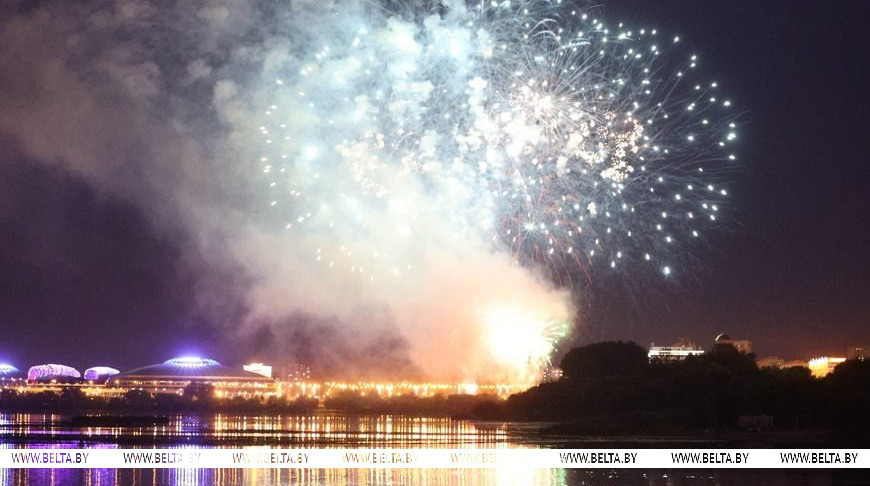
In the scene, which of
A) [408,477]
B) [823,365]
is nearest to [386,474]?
[408,477]

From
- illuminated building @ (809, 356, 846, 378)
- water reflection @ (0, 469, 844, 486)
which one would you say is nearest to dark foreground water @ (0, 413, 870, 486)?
water reflection @ (0, 469, 844, 486)

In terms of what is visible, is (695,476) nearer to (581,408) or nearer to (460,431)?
(460,431)

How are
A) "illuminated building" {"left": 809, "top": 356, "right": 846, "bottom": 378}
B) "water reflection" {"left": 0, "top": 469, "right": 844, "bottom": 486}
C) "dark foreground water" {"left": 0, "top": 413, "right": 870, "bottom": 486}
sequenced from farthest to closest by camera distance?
"illuminated building" {"left": 809, "top": 356, "right": 846, "bottom": 378} < "dark foreground water" {"left": 0, "top": 413, "right": 870, "bottom": 486} < "water reflection" {"left": 0, "top": 469, "right": 844, "bottom": 486}

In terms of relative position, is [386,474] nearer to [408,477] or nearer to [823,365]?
[408,477]

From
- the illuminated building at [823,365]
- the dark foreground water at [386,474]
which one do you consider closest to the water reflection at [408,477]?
the dark foreground water at [386,474]

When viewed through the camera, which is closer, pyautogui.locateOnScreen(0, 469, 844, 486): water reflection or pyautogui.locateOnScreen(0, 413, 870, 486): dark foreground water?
pyautogui.locateOnScreen(0, 469, 844, 486): water reflection

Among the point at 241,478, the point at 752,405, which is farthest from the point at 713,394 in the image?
the point at 241,478

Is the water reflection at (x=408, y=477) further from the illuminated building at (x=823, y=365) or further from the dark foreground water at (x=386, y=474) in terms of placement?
the illuminated building at (x=823, y=365)

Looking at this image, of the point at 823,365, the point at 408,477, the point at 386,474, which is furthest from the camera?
the point at 823,365

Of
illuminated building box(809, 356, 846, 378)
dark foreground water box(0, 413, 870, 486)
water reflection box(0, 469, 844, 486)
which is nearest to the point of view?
Answer: water reflection box(0, 469, 844, 486)

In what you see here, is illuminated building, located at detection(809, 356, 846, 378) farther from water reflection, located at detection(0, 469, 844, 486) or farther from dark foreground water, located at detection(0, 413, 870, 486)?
water reflection, located at detection(0, 469, 844, 486)

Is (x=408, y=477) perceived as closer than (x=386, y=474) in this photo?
Yes
